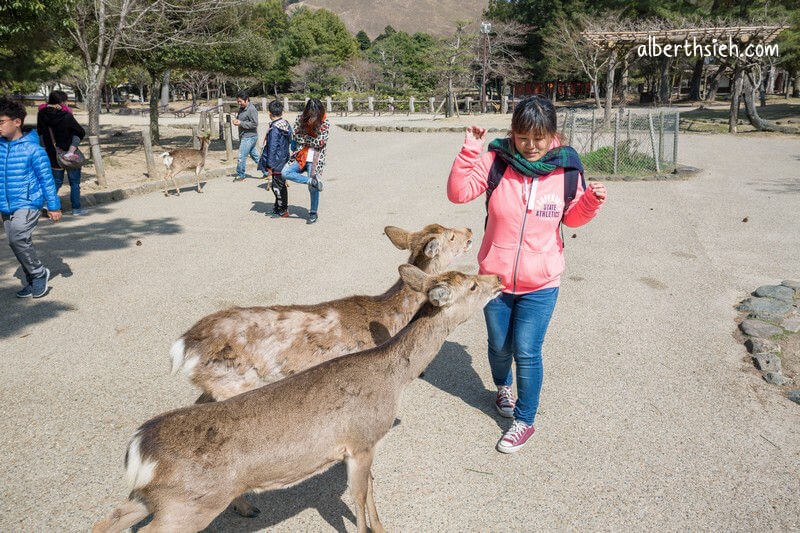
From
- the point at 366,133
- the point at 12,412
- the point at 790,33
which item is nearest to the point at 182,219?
the point at 12,412

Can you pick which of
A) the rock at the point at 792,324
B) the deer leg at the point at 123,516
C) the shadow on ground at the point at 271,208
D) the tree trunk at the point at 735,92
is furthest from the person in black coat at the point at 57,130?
the tree trunk at the point at 735,92

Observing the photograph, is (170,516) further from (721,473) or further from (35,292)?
(35,292)

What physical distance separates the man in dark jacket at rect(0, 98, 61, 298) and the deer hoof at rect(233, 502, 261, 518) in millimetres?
4561

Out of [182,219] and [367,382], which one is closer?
[367,382]

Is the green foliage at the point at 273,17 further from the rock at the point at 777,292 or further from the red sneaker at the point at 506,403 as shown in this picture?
the red sneaker at the point at 506,403

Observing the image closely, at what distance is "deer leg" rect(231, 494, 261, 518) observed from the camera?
3275 mm

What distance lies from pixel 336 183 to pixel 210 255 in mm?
6356

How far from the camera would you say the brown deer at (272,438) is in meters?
2.51

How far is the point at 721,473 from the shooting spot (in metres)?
3.66

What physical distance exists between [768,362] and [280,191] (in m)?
7.90

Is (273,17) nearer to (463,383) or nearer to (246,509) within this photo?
(463,383)

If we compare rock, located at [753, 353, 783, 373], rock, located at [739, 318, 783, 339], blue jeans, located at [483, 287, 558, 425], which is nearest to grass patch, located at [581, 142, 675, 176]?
rock, located at [739, 318, 783, 339]

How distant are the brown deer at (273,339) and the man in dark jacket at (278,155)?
22.3ft

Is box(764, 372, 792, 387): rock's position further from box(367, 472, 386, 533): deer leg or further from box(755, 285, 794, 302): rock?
box(367, 472, 386, 533): deer leg
